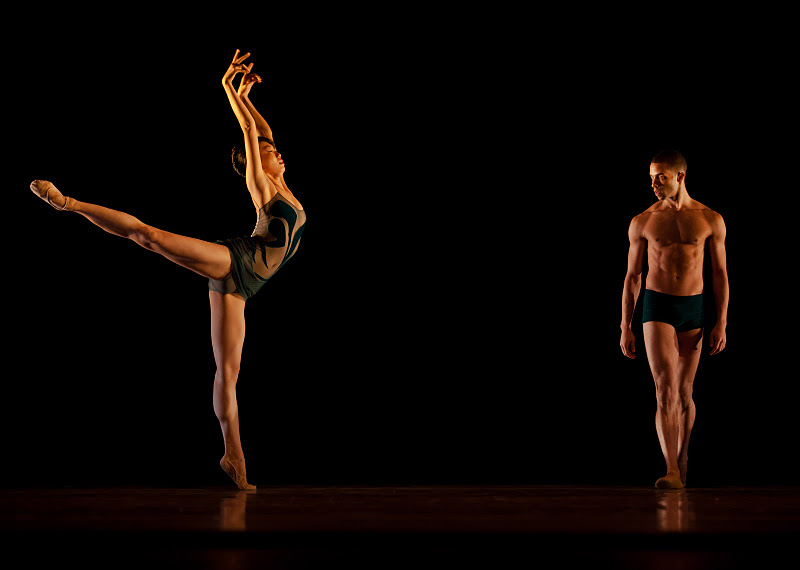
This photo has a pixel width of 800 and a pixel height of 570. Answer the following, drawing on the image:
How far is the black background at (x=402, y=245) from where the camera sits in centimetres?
571

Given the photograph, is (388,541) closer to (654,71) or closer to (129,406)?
(129,406)

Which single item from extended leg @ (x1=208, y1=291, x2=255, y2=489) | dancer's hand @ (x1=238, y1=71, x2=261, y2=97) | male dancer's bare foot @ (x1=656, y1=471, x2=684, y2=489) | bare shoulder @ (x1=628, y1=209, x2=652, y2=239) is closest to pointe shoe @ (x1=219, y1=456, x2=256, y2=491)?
extended leg @ (x1=208, y1=291, x2=255, y2=489)

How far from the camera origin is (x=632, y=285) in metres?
4.42

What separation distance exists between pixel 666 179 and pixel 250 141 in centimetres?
171

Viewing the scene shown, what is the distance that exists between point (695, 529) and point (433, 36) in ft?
12.9

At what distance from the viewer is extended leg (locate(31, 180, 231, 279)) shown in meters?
3.85

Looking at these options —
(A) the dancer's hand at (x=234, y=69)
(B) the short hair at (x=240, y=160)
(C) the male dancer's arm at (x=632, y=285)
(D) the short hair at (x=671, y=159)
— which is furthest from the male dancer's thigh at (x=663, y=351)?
(A) the dancer's hand at (x=234, y=69)

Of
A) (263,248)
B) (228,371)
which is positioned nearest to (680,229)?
(263,248)

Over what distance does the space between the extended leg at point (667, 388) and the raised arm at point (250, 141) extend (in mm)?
1682

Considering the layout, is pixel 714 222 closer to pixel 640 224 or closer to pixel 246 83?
pixel 640 224

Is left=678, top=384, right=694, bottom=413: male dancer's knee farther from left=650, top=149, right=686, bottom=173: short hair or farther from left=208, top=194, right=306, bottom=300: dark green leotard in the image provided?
left=208, top=194, right=306, bottom=300: dark green leotard

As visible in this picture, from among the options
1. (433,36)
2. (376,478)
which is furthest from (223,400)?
(433,36)

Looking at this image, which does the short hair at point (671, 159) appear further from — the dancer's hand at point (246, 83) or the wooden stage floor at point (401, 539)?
the wooden stage floor at point (401, 539)

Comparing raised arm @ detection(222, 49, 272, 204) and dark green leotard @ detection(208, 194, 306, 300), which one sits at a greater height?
raised arm @ detection(222, 49, 272, 204)
